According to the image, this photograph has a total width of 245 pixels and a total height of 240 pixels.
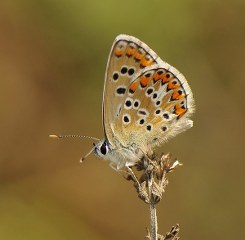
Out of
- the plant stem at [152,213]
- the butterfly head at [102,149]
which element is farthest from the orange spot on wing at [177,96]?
the plant stem at [152,213]

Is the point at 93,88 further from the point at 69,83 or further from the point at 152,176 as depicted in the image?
the point at 152,176

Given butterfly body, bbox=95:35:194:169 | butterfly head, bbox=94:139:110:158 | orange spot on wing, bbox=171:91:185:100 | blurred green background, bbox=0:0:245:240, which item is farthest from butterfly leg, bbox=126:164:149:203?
blurred green background, bbox=0:0:245:240

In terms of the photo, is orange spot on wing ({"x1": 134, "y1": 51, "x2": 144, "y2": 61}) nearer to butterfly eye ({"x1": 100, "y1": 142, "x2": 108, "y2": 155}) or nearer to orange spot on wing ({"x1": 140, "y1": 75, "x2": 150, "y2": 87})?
orange spot on wing ({"x1": 140, "y1": 75, "x2": 150, "y2": 87})

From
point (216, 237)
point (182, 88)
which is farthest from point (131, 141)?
point (216, 237)

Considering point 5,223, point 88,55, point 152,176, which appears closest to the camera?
point 152,176

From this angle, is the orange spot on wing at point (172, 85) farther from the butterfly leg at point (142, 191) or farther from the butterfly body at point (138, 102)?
the butterfly leg at point (142, 191)

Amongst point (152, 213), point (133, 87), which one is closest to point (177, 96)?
point (133, 87)

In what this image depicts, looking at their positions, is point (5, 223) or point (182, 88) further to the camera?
point (5, 223)

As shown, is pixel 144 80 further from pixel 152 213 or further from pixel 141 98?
pixel 152 213
